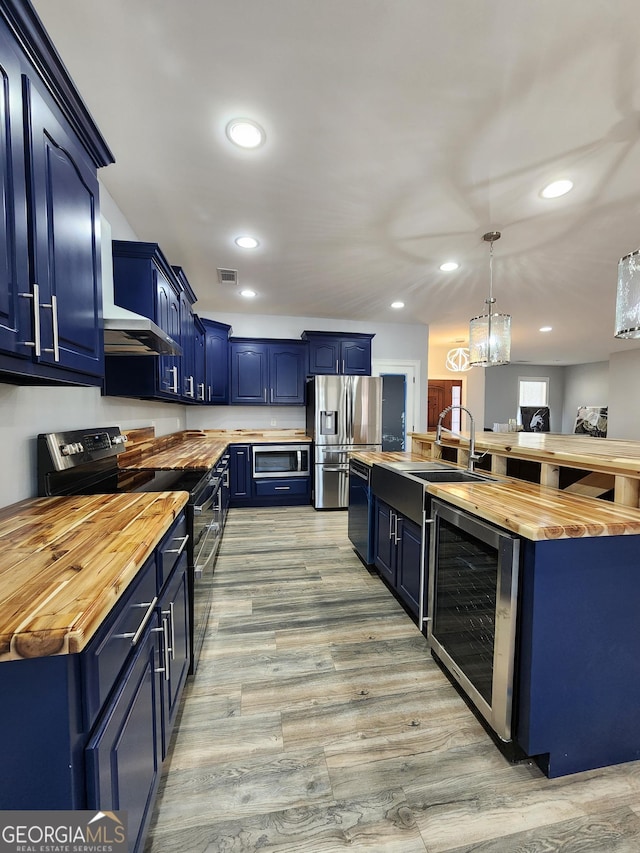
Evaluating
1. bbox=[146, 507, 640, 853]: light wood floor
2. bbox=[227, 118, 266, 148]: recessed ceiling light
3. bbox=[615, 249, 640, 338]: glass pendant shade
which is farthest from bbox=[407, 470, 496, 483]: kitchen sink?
bbox=[227, 118, 266, 148]: recessed ceiling light

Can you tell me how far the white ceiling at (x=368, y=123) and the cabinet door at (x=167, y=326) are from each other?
50 centimetres

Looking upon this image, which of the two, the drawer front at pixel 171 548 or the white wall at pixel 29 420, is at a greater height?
the white wall at pixel 29 420

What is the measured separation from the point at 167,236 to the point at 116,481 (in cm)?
203

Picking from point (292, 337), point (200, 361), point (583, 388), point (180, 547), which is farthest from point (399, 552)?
point (583, 388)

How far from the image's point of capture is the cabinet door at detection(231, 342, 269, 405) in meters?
4.84

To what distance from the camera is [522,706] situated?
1227 millimetres

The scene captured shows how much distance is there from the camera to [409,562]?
2090mm

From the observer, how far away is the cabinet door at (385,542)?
2.32m

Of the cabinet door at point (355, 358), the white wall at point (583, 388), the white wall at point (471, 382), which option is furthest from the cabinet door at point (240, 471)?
the white wall at point (583, 388)

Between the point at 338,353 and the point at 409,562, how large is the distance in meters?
3.48

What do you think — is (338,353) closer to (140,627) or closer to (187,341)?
(187,341)

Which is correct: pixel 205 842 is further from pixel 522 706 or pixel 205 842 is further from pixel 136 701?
pixel 522 706

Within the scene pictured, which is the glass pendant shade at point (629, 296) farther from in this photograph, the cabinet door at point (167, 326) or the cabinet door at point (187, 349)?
the cabinet door at point (187, 349)

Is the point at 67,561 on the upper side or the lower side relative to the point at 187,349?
lower
